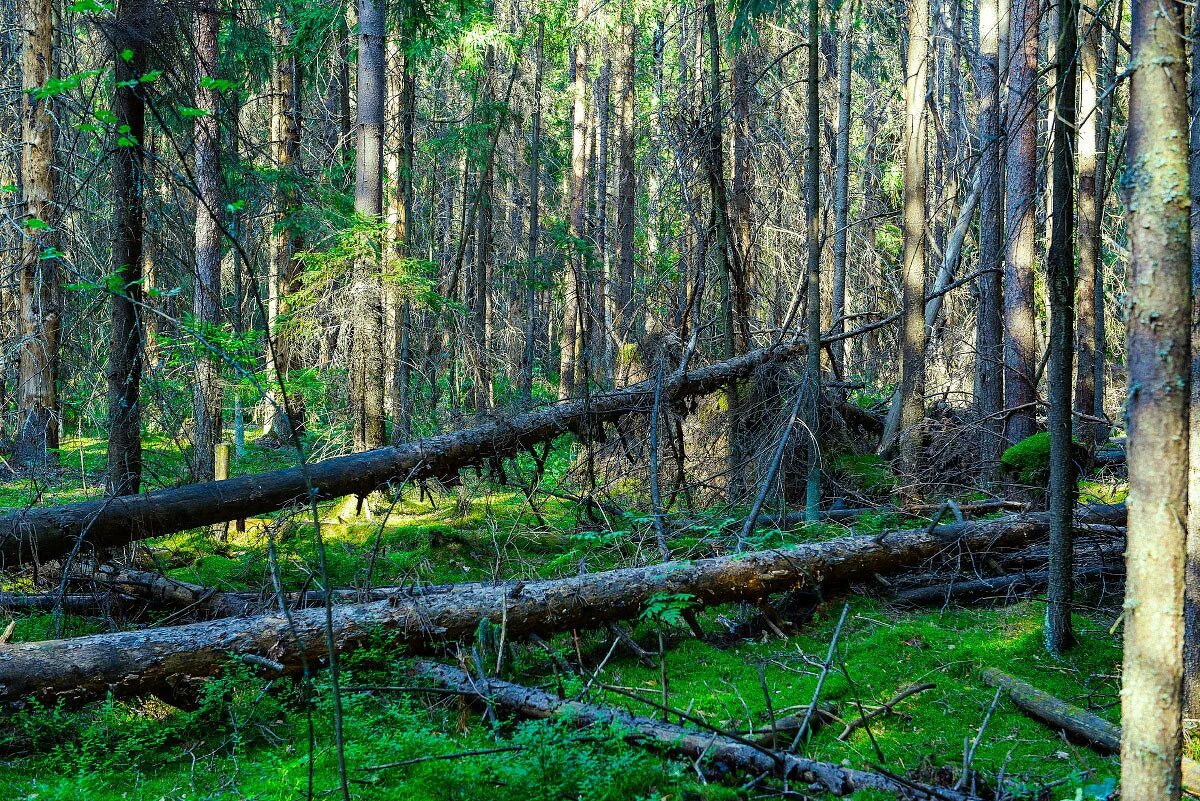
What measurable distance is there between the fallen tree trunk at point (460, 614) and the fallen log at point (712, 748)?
686 millimetres

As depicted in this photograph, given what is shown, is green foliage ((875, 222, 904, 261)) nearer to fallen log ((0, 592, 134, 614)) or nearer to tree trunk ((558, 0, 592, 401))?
tree trunk ((558, 0, 592, 401))

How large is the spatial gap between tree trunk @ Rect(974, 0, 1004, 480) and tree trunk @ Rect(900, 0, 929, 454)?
2.62 ft

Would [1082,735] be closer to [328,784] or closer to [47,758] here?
[328,784]

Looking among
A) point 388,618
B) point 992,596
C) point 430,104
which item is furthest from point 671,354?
point 430,104

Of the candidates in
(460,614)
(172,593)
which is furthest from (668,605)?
(172,593)

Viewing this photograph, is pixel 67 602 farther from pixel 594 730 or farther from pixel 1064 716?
pixel 1064 716

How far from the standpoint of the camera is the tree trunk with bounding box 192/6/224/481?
306 inches

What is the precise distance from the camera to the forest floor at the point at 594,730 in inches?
150

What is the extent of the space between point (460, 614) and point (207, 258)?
10.7 meters

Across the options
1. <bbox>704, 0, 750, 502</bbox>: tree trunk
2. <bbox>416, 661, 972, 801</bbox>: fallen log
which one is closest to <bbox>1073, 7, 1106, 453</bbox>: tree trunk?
<bbox>704, 0, 750, 502</bbox>: tree trunk

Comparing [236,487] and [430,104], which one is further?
[430,104]

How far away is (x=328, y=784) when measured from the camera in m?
3.94

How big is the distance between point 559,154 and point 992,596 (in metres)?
26.1

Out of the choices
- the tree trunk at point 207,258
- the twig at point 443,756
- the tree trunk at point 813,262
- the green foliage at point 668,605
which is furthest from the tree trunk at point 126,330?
the tree trunk at point 813,262
